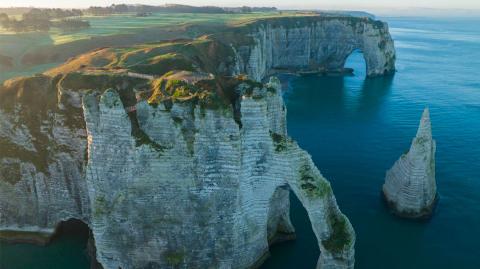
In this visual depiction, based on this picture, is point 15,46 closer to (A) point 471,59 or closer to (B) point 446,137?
(B) point 446,137

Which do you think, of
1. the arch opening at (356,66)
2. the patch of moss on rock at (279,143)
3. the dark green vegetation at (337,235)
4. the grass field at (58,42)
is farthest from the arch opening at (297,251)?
the arch opening at (356,66)

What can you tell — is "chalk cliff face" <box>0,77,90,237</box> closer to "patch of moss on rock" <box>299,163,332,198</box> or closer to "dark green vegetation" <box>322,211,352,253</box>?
"patch of moss on rock" <box>299,163,332,198</box>

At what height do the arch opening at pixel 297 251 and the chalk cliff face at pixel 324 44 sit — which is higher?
the chalk cliff face at pixel 324 44

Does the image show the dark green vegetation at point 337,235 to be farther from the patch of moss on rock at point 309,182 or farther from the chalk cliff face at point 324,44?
the chalk cliff face at point 324,44

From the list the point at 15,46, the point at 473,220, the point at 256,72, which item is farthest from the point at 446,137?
the point at 15,46

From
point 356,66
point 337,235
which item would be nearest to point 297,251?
point 337,235

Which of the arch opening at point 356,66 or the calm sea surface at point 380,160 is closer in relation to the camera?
Answer: the calm sea surface at point 380,160

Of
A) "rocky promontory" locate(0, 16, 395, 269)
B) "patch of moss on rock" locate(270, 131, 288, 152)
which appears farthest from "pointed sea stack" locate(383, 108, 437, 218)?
"patch of moss on rock" locate(270, 131, 288, 152)
